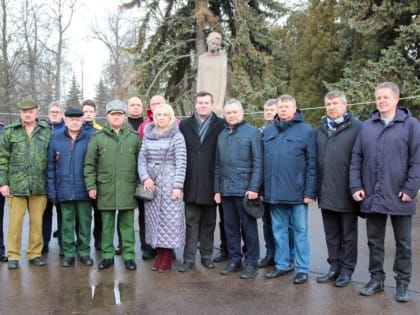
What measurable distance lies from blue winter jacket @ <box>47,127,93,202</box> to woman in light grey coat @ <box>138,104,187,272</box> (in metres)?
0.73

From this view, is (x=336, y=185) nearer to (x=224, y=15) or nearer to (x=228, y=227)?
(x=228, y=227)

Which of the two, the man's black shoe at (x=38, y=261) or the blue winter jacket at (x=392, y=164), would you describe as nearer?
the blue winter jacket at (x=392, y=164)

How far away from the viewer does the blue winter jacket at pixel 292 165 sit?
480 centimetres

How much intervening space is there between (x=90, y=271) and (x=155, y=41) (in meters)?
12.8

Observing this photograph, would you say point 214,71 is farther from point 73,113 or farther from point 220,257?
point 220,257

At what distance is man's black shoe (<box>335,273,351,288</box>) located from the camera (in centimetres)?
464

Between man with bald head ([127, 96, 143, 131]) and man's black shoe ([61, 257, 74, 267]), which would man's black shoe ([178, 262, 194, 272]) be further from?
man with bald head ([127, 96, 143, 131])

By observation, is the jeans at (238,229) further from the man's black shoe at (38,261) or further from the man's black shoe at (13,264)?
the man's black shoe at (13,264)

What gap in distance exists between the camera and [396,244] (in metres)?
4.39

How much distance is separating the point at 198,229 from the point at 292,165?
55.1 inches

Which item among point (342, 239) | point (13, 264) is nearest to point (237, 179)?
point (342, 239)

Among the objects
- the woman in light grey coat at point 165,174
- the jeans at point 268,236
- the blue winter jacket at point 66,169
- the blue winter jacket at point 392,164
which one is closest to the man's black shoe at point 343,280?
the blue winter jacket at point 392,164

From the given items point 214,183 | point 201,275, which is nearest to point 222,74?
point 214,183

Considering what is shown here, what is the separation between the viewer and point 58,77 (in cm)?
3075
